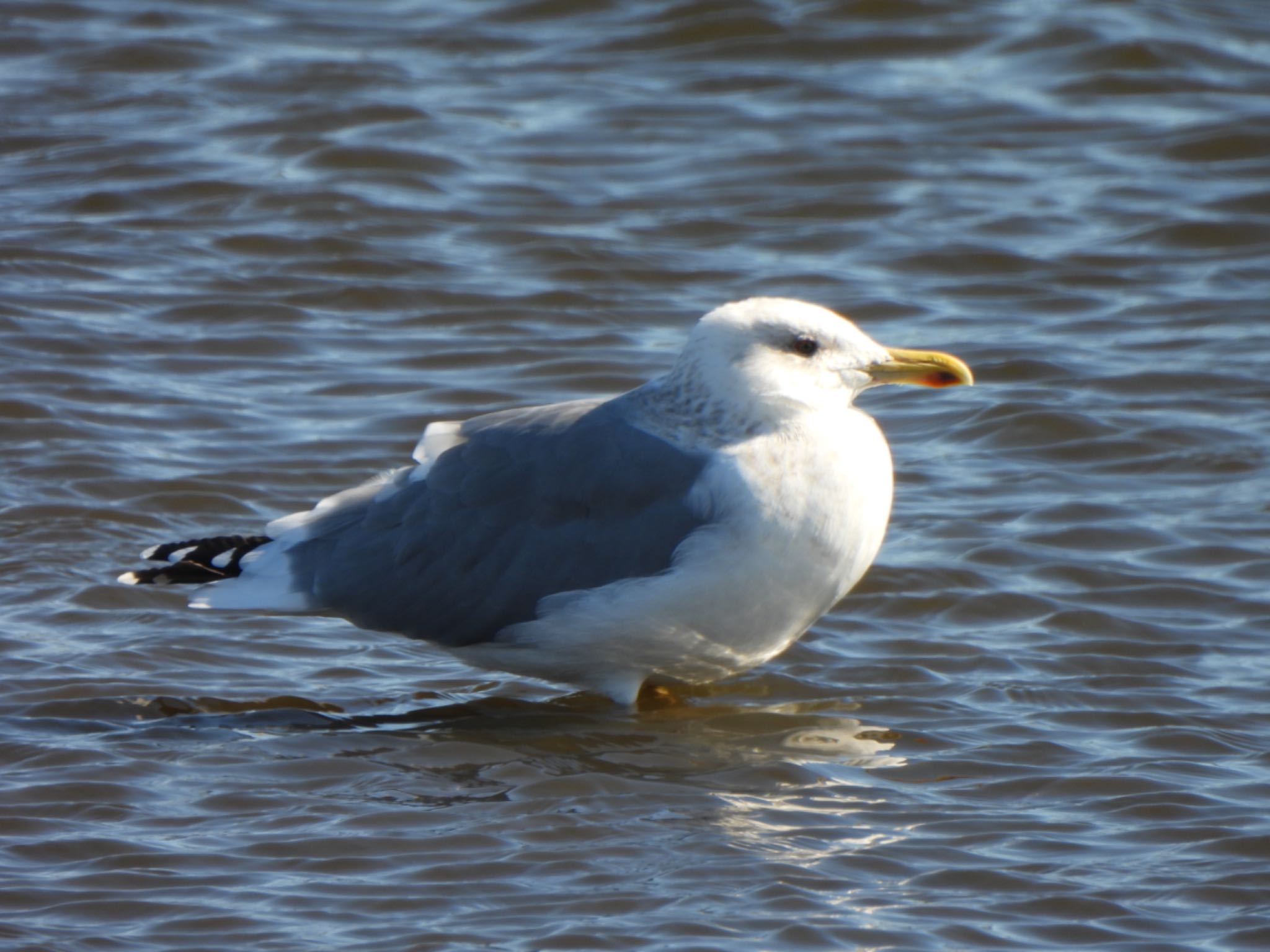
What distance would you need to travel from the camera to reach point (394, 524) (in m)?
5.88

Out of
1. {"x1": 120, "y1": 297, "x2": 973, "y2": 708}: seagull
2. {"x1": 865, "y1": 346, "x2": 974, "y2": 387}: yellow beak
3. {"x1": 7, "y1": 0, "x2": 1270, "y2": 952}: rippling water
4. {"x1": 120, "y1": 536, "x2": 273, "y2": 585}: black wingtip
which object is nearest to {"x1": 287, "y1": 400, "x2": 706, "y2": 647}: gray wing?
{"x1": 120, "y1": 297, "x2": 973, "y2": 708}: seagull

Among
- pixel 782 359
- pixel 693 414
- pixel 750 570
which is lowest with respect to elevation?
pixel 750 570

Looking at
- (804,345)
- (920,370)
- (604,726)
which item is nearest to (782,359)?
(804,345)

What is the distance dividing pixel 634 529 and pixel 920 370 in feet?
3.12

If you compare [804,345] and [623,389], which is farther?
[623,389]

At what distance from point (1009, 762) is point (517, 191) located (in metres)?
5.54

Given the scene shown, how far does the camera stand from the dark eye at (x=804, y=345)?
18.4 ft

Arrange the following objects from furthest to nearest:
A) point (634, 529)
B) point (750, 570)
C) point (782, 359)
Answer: point (782, 359) → point (634, 529) → point (750, 570)

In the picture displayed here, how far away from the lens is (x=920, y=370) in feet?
18.8

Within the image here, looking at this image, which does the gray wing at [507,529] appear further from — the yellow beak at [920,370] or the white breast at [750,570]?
the yellow beak at [920,370]

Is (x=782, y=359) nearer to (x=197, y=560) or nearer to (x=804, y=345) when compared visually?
(x=804, y=345)

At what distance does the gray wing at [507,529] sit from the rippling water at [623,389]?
348 mm

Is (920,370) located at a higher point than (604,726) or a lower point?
higher

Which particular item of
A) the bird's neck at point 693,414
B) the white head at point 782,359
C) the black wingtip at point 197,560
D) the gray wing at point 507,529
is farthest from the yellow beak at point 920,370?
the black wingtip at point 197,560
